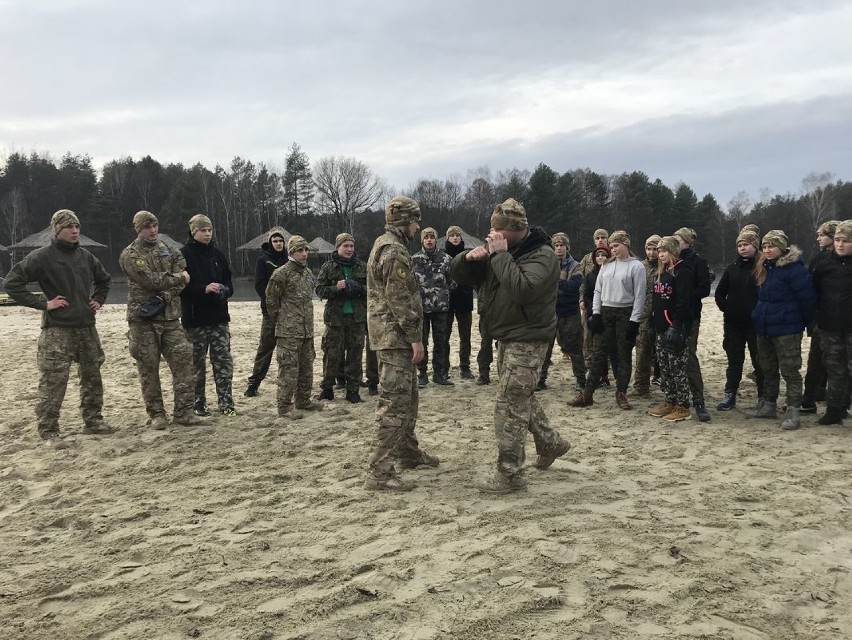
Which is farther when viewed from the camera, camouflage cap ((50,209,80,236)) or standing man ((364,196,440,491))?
camouflage cap ((50,209,80,236))

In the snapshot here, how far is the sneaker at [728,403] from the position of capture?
7.13m

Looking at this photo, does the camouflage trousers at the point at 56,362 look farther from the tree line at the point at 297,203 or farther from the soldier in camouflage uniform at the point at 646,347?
the tree line at the point at 297,203

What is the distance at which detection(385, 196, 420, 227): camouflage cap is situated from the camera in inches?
183

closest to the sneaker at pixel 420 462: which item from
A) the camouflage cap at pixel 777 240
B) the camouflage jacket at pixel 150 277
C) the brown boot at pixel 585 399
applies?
the brown boot at pixel 585 399

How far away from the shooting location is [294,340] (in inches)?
270

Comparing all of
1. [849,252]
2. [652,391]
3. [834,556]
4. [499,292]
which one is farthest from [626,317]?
[834,556]

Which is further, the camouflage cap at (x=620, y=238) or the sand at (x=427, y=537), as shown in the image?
the camouflage cap at (x=620, y=238)

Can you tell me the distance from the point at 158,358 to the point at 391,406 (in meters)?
3.28

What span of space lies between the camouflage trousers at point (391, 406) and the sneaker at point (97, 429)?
11.4ft

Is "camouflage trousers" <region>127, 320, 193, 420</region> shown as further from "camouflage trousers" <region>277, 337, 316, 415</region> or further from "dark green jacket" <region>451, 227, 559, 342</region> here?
"dark green jacket" <region>451, 227, 559, 342</region>

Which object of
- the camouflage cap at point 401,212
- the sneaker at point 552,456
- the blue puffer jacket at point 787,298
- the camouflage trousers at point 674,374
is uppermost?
the camouflage cap at point 401,212

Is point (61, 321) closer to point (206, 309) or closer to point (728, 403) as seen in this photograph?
point (206, 309)

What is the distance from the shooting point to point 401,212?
4.64m

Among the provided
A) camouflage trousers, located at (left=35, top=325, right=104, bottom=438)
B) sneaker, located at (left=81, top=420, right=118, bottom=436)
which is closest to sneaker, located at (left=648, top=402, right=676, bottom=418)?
sneaker, located at (left=81, top=420, right=118, bottom=436)
